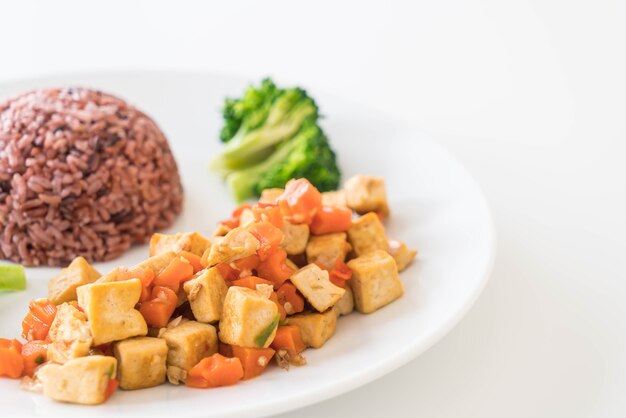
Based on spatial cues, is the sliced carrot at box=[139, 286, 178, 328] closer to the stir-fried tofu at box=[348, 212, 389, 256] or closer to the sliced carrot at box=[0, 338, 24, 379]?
the sliced carrot at box=[0, 338, 24, 379]

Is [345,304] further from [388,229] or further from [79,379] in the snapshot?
[79,379]

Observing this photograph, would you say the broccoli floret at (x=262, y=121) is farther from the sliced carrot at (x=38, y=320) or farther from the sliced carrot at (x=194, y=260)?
the sliced carrot at (x=38, y=320)

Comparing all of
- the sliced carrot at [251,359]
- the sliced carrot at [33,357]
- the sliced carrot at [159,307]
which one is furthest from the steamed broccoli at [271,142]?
the sliced carrot at [33,357]

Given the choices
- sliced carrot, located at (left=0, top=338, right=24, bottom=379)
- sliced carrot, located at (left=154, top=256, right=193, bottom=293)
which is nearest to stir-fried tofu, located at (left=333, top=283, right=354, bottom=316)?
sliced carrot, located at (left=154, top=256, right=193, bottom=293)

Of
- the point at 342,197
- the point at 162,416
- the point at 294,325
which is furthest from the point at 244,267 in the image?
the point at 342,197

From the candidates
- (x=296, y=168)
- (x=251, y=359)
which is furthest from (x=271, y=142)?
(x=251, y=359)

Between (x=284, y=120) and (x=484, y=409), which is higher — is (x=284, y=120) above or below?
above

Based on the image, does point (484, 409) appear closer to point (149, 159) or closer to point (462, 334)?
point (462, 334)
